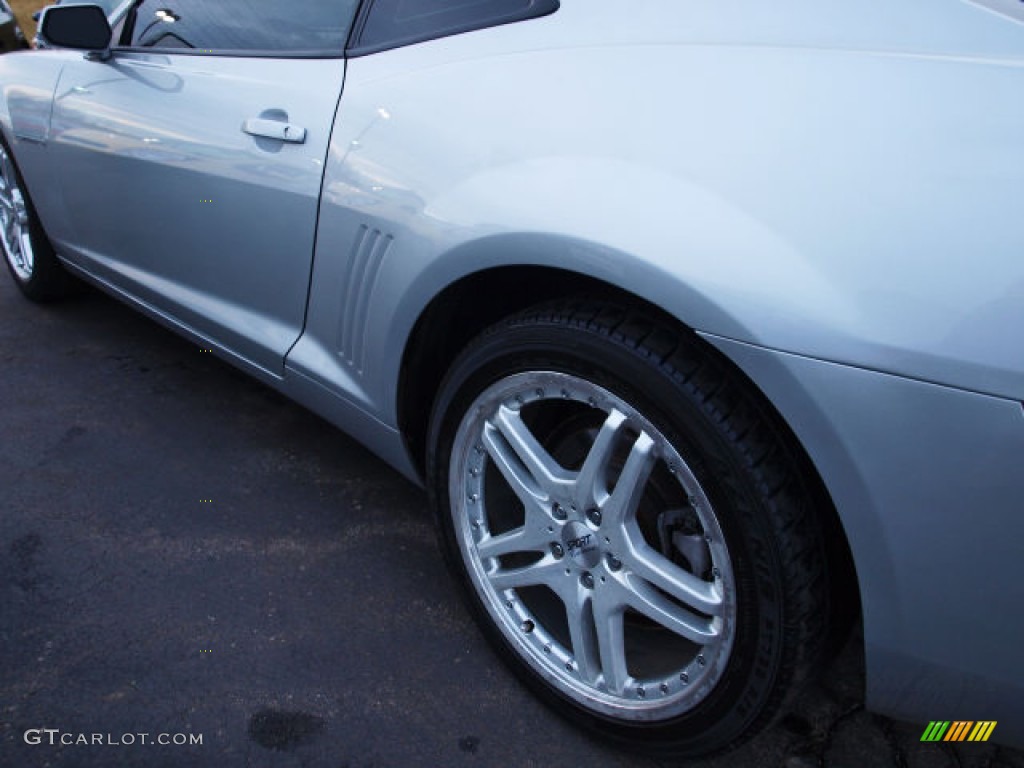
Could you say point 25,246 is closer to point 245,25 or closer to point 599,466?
point 245,25

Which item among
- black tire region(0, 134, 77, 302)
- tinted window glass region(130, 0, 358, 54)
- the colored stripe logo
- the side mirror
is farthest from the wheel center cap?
black tire region(0, 134, 77, 302)

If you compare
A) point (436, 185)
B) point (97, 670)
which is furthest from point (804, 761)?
point (97, 670)

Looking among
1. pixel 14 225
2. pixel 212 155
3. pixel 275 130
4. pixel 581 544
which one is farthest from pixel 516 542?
pixel 14 225

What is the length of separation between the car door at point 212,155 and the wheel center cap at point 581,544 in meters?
0.86

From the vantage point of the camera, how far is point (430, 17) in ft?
5.73

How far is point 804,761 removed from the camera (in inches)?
63.6

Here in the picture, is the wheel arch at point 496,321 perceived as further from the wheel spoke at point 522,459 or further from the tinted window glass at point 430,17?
the tinted window glass at point 430,17

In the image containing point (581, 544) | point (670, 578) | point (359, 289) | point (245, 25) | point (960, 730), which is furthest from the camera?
point (245, 25)

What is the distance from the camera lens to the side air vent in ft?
5.59

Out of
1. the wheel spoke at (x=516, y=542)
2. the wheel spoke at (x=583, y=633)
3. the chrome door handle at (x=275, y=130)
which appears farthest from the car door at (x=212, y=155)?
the wheel spoke at (x=583, y=633)

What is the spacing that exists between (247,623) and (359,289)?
2.67 ft

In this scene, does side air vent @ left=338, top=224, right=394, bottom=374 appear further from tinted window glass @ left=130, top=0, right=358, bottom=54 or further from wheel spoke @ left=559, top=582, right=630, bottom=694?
wheel spoke @ left=559, top=582, right=630, bottom=694

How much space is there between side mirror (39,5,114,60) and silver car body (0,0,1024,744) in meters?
1.18

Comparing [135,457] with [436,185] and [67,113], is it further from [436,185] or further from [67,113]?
[436,185]
